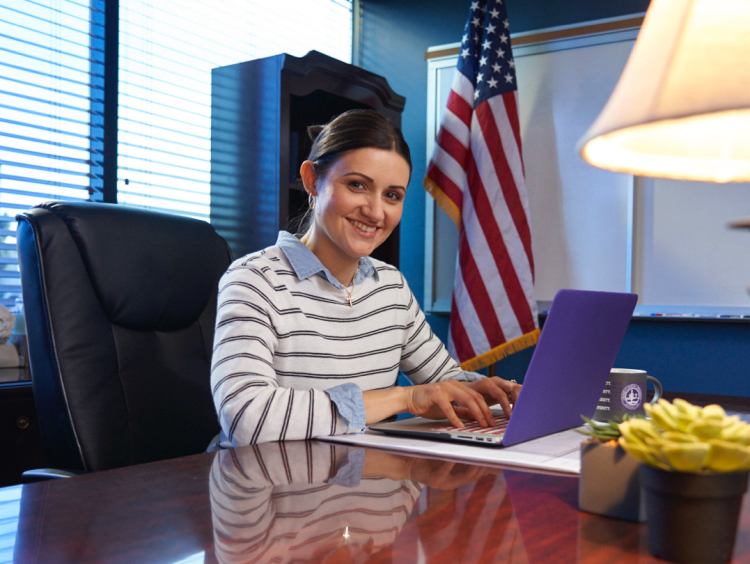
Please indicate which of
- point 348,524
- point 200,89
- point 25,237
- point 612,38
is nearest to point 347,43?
point 200,89

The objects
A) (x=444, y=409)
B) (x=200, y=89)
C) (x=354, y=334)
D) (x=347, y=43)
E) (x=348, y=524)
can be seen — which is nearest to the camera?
(x=348, y=524)

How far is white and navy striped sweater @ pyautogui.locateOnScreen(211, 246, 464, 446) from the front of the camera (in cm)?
104

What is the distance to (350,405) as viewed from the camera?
41.4 inches

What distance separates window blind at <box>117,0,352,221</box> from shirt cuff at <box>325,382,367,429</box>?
1.67m

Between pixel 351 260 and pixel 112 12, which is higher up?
pixel 112 12

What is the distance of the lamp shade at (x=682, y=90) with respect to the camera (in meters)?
0.40

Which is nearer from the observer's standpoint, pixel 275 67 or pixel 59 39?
pixel 59 39

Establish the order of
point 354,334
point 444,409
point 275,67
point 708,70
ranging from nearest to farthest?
point 708,70 → point 444,409 → point 354,334 → point 275,67

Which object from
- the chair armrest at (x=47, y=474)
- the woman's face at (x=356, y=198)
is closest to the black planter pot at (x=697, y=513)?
the chair armrest at (x=47, y=474)

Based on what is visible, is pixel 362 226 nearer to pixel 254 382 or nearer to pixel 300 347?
pixel 300 347

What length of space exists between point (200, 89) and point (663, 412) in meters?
2.53

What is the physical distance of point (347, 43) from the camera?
3.56 m

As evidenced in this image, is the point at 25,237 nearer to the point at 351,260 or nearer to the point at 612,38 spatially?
the point at 351,260

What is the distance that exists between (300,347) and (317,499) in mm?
672
